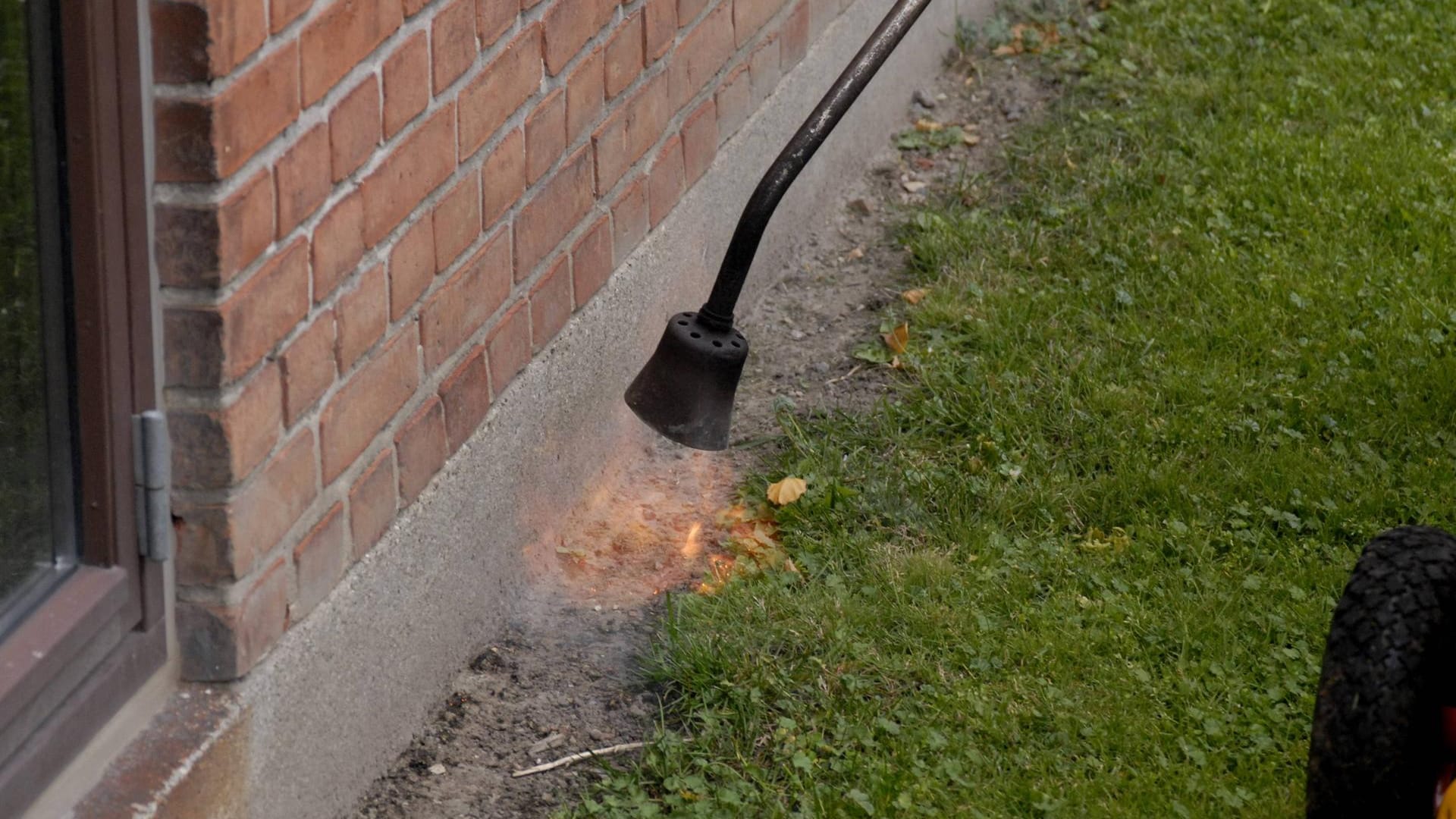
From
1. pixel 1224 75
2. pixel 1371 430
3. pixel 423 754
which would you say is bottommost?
pixel 423 754

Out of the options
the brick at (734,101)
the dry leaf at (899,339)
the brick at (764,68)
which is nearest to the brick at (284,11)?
the brick at (734,101)

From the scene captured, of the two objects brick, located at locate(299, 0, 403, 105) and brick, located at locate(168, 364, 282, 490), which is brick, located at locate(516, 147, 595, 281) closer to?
brick, located at locate(299, 0, 403, 105)

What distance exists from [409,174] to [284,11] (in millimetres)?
427

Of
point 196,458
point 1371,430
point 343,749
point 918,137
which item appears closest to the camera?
point 196,458

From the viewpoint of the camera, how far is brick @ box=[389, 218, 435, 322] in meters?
2.47

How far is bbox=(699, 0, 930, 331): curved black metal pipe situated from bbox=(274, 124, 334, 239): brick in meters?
0.90

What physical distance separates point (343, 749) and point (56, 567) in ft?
1.99

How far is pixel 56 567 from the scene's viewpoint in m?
2.00

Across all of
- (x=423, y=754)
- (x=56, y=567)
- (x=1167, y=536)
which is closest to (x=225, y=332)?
(x=56, y=567)

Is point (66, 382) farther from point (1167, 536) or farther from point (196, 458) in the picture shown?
point (1167, 536)

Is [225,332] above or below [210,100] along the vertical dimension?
below

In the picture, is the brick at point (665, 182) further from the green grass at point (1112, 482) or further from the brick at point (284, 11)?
the brick at point (284, 11)

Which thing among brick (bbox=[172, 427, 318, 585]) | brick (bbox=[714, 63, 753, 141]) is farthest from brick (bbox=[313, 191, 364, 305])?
brick (bbox=[714, 63, 753, 141])

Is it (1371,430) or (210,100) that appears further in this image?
(1371,430)
